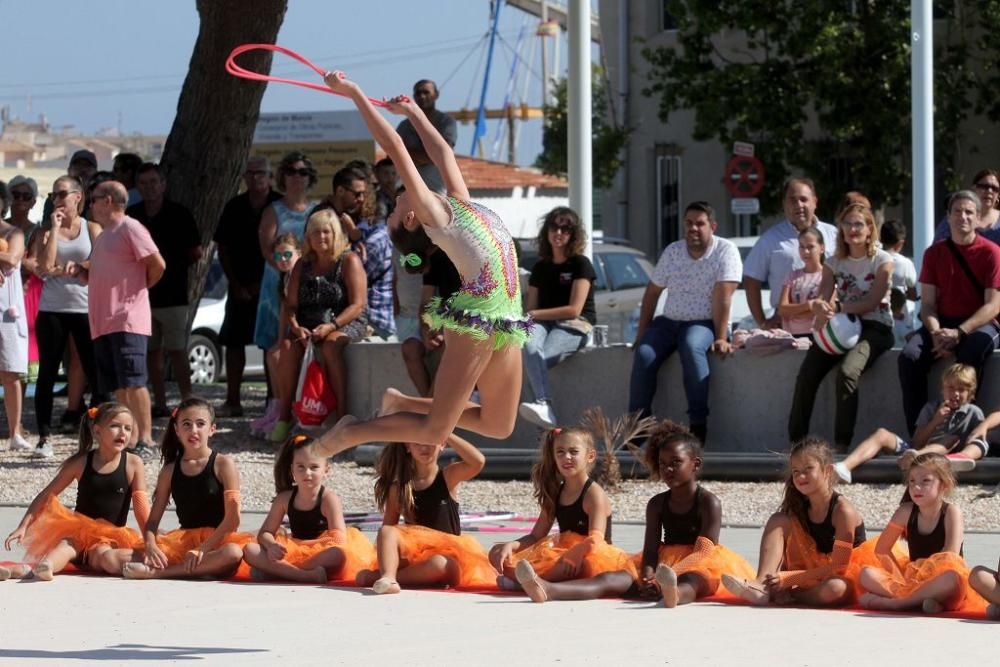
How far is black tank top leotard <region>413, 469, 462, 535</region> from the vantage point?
8.04 m

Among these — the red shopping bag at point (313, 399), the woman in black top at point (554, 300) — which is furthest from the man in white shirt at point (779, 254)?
the red shopping bag at point (313, 399)

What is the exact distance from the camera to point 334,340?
12.0 m

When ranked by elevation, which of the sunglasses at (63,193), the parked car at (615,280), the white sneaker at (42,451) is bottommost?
the white sneaker at (42,451)

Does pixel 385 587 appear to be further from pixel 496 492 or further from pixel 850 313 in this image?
pixel 850 313

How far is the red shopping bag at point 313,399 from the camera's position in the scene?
466 inches

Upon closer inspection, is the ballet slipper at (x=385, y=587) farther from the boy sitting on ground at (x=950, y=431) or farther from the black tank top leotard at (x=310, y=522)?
the boy sitting on ground at (x=950, y=431)

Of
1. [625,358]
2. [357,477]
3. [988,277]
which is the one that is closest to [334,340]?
[357,477]

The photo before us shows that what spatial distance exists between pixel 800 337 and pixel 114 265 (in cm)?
449

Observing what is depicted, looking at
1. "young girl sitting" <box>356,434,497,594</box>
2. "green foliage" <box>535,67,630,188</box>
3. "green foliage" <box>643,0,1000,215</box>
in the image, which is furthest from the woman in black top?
"green foliage" <box>535,67,630,188</box>

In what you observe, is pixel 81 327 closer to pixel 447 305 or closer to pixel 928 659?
pixel 447 305

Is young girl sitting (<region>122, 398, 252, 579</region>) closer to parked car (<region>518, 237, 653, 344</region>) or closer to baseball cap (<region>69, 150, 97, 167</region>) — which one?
baseball cap (<region>69, 150, 97, 167</region>)

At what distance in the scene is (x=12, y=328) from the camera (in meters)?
11.8

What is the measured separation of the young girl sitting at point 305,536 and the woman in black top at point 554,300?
11.2ft

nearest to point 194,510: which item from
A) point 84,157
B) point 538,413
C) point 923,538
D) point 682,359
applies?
point 923,538
